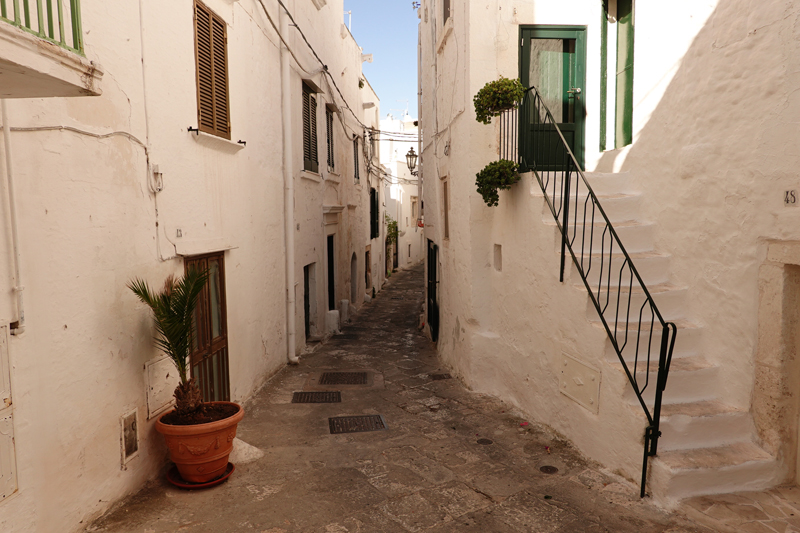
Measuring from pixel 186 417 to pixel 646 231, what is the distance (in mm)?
4865

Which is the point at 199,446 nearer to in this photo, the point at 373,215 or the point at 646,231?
the point at 646,231

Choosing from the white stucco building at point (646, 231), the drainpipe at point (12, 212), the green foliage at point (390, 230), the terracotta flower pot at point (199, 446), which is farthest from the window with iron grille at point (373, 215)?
the drainpipe at point (12, 212)

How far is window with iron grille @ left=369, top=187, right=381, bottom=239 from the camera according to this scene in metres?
20.8

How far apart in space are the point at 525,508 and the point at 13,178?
4.13 metres

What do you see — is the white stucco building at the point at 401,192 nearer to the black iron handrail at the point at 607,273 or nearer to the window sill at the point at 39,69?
the black iron handrail at the point at 607,273

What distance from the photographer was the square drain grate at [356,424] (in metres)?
6.07

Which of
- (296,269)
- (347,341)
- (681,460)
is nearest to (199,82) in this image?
(296,269)

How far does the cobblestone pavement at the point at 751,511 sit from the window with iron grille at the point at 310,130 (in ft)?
28.3

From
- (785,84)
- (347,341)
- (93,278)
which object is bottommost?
(347,341)

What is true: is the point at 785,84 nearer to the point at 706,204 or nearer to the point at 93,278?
the point at 706,204

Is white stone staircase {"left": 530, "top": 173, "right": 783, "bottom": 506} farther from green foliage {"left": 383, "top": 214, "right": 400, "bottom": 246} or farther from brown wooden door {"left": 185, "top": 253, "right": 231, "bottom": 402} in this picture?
green foliage {"left": 383, "top": 214, "right": 400, "bottom": 246}

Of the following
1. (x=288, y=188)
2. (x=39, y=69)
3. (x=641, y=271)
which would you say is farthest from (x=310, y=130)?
(x=39, y=69)

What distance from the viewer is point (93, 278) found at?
3977 mm

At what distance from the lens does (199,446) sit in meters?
4.50
